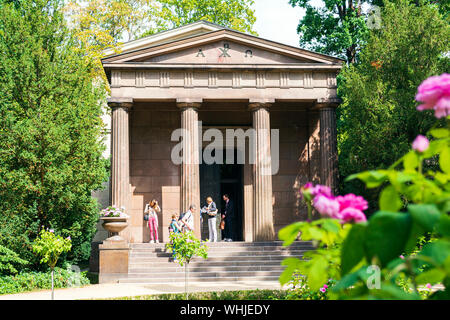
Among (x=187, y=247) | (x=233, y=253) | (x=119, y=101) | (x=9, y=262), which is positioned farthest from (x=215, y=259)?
(x=119, y=101)

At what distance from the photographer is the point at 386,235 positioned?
198cm

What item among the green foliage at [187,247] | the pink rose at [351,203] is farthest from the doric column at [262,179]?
the pink rose at [351,203]

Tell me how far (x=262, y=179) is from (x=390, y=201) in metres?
20.3

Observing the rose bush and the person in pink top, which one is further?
the person in pink top

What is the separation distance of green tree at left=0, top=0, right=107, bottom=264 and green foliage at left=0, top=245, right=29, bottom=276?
1.27ft

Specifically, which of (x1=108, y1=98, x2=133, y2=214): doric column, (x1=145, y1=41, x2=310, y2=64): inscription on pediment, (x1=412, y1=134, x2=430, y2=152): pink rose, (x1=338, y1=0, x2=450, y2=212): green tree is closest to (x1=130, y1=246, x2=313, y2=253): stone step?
(x1=108, y1=98, x2=133, y2=214): doric column

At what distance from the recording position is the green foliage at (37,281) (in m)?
16.1

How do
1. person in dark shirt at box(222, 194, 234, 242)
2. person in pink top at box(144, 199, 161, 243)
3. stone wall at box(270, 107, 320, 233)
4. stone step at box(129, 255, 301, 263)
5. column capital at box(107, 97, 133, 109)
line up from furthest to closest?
stone wall at box(270, 107, 320, 233)
person in dark shirt at box(222, 194, 234, 242)
person in pink top at box(144, 199, 161, 243)
column capital at box(107, 97, 133, 109)
stone step at box(129, 255, 301, 263)

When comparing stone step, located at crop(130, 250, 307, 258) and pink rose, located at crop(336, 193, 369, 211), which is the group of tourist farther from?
pink rose, located at crop(336, 193, 369, 211)

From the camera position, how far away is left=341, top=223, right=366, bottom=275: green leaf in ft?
6.75

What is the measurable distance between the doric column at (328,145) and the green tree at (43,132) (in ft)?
33.1

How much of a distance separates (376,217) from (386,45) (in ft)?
72.2

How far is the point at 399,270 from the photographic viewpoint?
6.69 ft

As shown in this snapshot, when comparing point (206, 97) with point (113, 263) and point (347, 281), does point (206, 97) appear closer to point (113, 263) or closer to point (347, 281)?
point (113, 263)
